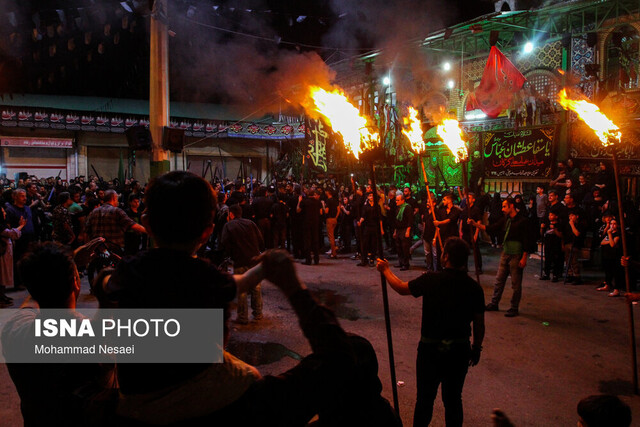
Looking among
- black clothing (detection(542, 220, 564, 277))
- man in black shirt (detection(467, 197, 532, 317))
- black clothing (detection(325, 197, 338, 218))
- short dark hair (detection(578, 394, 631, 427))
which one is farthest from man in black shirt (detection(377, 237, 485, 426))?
black clothing (detection(325, 197, 338, 218))

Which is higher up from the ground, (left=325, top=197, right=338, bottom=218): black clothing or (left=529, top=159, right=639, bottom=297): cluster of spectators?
(left=325, top=197, right=338, bottom=218): black clothing

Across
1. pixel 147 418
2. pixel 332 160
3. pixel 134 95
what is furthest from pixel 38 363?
pixel 134 95

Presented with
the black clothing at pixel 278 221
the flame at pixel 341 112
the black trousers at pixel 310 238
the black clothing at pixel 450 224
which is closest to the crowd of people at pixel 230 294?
the flame at pixel 341 112

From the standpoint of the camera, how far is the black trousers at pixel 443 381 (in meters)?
3.48

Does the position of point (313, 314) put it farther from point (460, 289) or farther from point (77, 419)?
point (460, 289)

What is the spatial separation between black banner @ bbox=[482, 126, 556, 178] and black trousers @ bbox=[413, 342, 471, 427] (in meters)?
14.1

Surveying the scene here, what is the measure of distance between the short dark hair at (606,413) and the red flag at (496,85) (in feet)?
52.6

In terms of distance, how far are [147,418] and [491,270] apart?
11368 millimetres

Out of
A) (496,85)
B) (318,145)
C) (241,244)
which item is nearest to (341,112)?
(241,244)

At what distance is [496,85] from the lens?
55.7 feet

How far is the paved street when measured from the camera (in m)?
4.55

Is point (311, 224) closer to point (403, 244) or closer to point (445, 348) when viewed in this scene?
point (403, 244)

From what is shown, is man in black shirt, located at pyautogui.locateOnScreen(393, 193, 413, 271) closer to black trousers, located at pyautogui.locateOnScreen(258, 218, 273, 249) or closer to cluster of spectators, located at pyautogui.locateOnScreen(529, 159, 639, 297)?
cluster of spectators, located at pyautogui.locateOnScreen(529, 159, 639, 297)

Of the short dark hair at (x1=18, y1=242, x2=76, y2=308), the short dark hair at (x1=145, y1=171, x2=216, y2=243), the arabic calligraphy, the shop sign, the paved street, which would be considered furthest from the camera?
the shop sign
